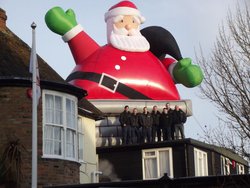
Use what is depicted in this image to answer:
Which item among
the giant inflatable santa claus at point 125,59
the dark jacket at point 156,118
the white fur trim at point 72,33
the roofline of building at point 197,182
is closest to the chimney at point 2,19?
the dark jacket at point 156,118

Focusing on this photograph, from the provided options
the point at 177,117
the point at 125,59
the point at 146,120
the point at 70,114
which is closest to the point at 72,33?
the point at 125,59

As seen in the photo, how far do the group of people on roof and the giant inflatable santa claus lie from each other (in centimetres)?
417

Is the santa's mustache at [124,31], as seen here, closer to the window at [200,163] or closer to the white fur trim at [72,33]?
the white fur trim at [72,33]

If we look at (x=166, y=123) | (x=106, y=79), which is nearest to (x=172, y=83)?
(x=106, y=79)

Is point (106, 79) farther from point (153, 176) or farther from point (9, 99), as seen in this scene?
point (9, 99)

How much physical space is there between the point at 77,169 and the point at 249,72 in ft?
21.6

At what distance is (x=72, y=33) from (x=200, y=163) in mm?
10049

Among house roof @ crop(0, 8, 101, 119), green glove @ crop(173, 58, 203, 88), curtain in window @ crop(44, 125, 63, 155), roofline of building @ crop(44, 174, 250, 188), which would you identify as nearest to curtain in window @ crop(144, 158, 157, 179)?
house roof @ crop(0, 8, 101, 119)

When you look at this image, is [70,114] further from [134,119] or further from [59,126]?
[134,119]

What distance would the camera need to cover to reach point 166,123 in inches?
1014

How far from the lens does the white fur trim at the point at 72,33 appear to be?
31.8m

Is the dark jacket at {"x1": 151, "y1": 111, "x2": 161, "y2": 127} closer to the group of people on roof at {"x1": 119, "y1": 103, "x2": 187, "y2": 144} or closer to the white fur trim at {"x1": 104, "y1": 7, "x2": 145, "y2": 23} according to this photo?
the group of people on roof at {"x1": 119, "y1": 103, "x2": 187, "y2": 144}

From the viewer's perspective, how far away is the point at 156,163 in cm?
2552

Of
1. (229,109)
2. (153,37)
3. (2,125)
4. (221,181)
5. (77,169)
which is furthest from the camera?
(153,37)
